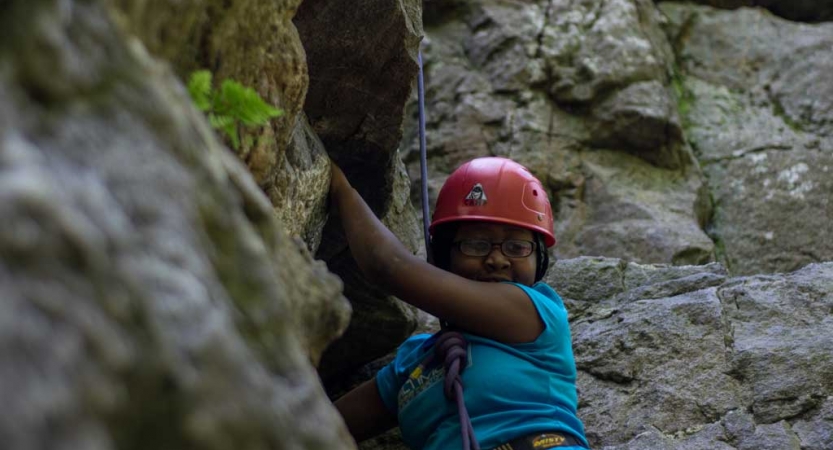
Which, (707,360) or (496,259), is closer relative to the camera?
(496,259)

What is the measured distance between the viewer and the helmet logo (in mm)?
3996

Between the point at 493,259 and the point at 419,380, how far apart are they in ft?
2.03

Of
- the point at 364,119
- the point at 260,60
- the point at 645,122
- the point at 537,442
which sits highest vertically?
the point at 260,60

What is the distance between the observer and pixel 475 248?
12.9 feet

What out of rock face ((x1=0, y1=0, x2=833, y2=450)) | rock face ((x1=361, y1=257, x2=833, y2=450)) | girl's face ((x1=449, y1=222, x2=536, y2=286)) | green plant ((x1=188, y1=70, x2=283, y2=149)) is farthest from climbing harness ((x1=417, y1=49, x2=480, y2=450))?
green plant ((x1=188, y1=70, x2=283, y2=149))

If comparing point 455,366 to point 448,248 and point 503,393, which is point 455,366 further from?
point 448,248

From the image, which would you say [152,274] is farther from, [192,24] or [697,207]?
[697,207]

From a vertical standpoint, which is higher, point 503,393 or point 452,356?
point 452,356

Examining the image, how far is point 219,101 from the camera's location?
227 cm

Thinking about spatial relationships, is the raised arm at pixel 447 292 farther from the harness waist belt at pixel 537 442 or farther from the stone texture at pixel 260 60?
the harness waist belt at pixel 537 442

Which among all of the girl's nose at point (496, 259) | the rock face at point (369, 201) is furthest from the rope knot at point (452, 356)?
the rock face at point (369, 201)

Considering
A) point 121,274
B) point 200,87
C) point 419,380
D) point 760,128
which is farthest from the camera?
point 760,128

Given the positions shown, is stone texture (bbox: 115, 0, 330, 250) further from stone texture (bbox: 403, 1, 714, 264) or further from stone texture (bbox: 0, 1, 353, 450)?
stone texture (bbox: 403, 1, 714, 264)

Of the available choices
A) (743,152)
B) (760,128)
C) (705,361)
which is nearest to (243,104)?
(705,361)
